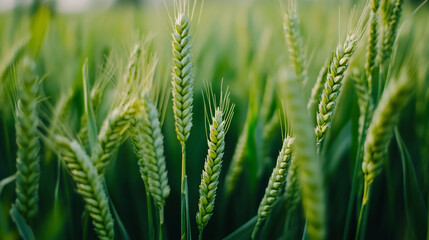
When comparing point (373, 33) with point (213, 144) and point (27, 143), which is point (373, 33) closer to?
point (213, 144)

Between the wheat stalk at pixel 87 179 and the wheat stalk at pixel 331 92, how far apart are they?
363 millimetres

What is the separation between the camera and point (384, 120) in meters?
0.39

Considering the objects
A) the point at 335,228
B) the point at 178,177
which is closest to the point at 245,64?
the point at 178,177

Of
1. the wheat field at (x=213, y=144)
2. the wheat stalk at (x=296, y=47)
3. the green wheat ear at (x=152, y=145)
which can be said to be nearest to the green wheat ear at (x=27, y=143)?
the wheat field at (x=213, y=144)

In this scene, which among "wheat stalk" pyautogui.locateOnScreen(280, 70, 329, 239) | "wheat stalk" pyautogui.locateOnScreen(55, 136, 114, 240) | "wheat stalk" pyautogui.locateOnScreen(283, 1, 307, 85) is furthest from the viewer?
"wheat stalk" pyautogui.locateOnScreen(283, 1, 307, 85)

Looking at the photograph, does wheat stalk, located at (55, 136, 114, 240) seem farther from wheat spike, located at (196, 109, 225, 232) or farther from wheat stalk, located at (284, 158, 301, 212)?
wheat stalk, located at (284, 158, 301, 212)

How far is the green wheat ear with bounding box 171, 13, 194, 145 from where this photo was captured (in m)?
0.52

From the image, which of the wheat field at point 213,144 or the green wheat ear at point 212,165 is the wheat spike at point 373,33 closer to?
the wheat field at point 213,144

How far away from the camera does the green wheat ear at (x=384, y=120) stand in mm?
358

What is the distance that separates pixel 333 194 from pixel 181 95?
2.31 feet

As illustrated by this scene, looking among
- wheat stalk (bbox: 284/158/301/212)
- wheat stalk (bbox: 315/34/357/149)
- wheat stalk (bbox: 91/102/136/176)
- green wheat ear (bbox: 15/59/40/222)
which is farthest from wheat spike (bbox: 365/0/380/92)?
green wheat ear (bbox: 15/59/40/222)

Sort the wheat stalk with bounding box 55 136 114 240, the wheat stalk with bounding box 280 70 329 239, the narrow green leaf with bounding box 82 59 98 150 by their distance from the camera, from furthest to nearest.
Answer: the narrow green leaf with bounding box 82 59 98 150
the wheat stalk with bounding box 55 136 114 240
the wheat stalk with bounding box 280 70 329 239

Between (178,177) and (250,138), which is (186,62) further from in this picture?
(178,177)

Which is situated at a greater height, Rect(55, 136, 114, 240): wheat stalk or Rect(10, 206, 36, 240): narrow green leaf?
Rect(55, 136, 114, 240): wheat stalk
